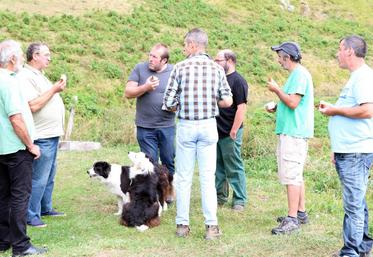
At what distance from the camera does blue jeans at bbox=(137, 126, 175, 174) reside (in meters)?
7.40

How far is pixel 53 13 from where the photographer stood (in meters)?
24.3

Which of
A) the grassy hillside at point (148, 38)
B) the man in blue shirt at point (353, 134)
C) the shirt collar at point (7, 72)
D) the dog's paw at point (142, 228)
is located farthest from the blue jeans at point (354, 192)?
the grassy hillside at point (148, 38)

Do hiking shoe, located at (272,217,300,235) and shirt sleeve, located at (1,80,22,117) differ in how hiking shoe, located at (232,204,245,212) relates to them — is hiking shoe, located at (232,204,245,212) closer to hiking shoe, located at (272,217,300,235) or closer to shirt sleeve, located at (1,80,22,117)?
hiking shoe, located at (272,217,300,235)

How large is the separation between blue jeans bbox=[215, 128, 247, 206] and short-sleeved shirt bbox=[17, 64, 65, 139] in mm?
2103

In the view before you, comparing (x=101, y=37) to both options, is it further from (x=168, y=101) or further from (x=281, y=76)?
(x=168, y=101)

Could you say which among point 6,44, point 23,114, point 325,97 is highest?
point 6,44

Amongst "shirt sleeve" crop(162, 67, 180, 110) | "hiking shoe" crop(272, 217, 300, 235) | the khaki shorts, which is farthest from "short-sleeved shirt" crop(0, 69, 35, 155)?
"hiking shoe" crop(272, 217, 300, 235)

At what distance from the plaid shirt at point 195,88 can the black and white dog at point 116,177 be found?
150cm

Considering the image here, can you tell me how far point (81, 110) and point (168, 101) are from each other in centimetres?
1101

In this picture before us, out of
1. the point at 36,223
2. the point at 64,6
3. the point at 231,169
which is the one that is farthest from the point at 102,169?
the point at 64,6

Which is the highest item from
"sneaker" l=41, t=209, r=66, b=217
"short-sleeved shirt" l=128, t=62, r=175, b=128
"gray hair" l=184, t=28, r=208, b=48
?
"gray hair" l=184, t=28, r=208, b=48

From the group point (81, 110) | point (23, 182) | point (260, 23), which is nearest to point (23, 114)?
point (23, 182)

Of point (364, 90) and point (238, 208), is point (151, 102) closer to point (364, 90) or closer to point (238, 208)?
point (238, 208)

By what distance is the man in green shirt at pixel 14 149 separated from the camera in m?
5.30
